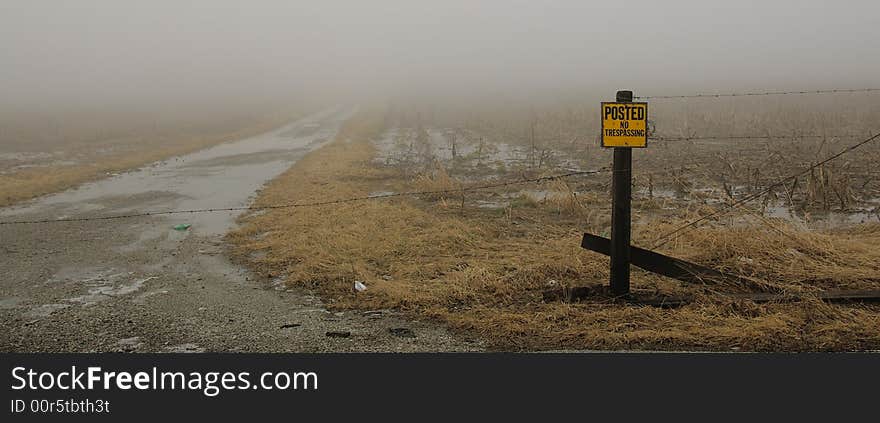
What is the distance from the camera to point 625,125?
6.65 meters

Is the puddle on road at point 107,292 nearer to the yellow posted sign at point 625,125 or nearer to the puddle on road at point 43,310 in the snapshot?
the puddle on road at point 43,310

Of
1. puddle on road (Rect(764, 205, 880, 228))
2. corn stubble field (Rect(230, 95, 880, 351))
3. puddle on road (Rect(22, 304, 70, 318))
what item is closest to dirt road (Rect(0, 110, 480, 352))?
puddle on road (Rect(22, 304, 70, 318))

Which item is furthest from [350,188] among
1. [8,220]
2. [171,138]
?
[171,138]

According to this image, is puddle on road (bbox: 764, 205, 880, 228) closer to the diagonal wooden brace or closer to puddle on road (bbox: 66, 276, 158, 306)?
the diagonal wooden brace

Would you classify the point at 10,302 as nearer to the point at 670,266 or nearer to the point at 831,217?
the point at 670,266

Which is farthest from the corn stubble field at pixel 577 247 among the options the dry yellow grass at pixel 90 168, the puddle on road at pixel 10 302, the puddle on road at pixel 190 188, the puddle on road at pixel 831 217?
the dry yellow grass at pixel 90 168

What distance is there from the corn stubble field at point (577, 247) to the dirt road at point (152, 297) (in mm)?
513

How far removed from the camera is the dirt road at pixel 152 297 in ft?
21.3

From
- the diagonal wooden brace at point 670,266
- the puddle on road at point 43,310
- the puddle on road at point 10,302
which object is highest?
the diagonal wooden brace at point 670,266

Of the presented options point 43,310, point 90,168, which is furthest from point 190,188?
point 43,310

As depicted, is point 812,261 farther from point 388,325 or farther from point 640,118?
point 388,325

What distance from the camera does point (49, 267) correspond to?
9867mm

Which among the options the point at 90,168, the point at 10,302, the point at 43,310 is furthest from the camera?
the point at 90,168

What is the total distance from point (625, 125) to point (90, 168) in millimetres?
20970
